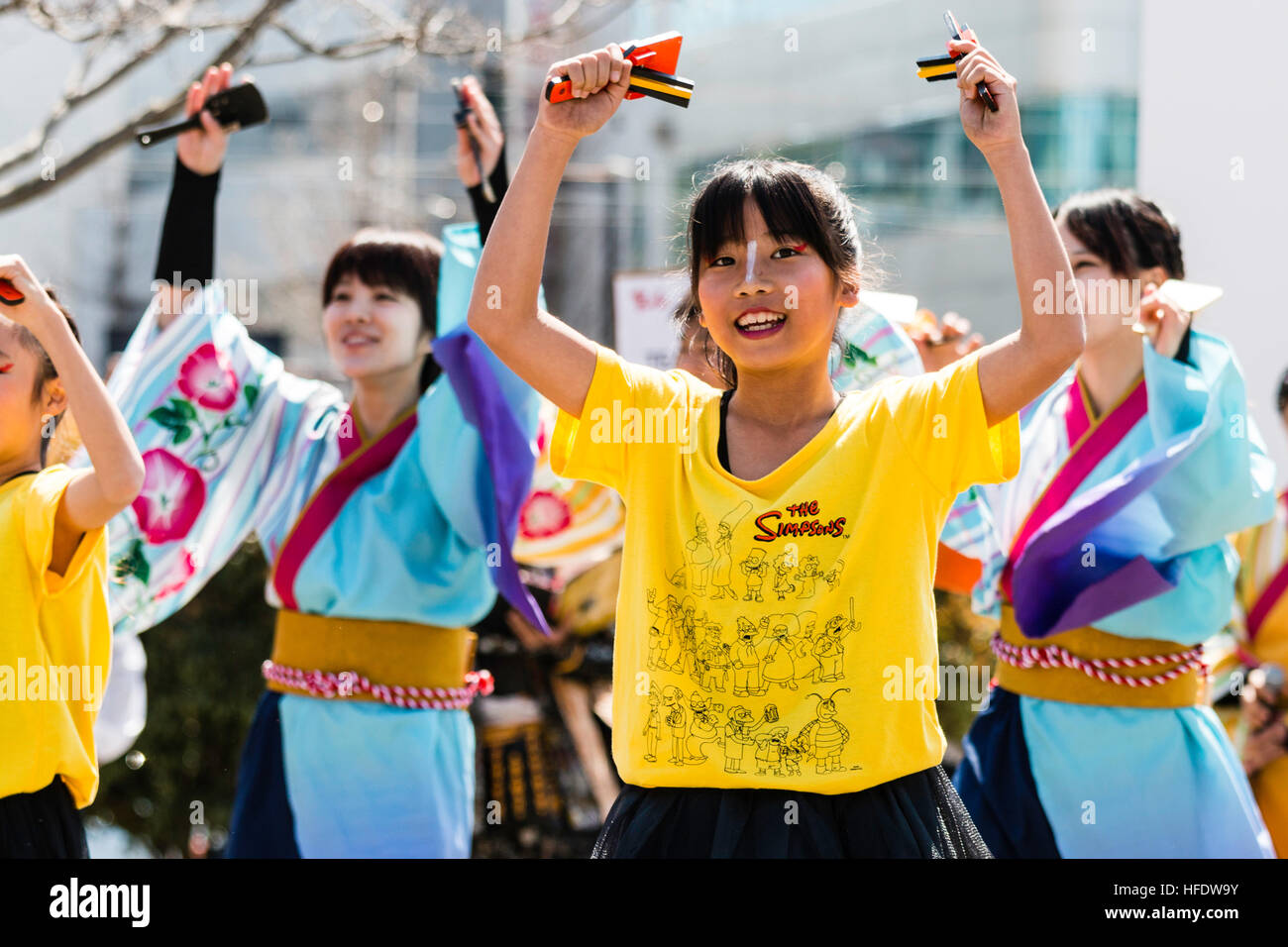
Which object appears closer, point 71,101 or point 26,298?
point 26,298

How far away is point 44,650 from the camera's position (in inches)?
79.7

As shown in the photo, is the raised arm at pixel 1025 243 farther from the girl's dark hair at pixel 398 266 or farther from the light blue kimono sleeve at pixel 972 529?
the girl's dark hair at pixel 398 266

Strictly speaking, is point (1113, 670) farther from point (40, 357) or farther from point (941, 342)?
point (40, 357)

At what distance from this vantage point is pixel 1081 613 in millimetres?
2342

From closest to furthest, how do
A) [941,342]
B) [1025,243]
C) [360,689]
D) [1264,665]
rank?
[1025,243] → [360,689] → [941,342] → [1264,665]

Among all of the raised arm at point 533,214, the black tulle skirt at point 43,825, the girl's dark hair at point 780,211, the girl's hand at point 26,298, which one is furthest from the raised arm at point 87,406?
the girl's dark hair at point 780,211

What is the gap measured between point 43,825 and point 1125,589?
166 cm

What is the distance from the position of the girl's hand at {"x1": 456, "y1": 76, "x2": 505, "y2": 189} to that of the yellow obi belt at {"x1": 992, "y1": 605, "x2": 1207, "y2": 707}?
1262 mm

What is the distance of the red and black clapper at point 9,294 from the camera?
6.20 ft

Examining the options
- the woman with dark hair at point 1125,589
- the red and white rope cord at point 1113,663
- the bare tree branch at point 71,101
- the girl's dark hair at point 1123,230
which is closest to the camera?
the woman with dark hair at point 1125,589

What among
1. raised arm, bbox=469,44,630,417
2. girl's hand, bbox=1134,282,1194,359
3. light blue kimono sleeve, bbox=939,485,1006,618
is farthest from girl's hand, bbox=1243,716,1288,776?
raised arm, bbox=469,44,630,417

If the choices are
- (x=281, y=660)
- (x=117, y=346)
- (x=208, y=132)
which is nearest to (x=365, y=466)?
(x=281, y=660)

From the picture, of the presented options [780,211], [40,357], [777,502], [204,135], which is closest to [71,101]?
[204,135]
